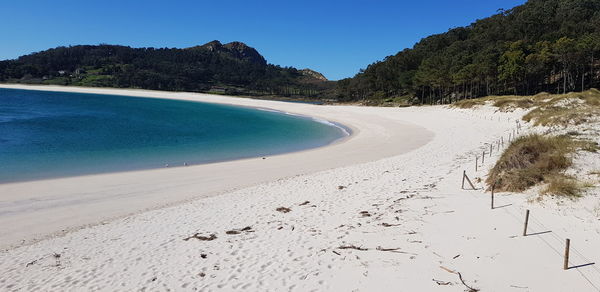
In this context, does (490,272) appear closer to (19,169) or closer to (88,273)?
(88,273)

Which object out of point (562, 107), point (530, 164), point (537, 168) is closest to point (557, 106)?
point (562, 107)

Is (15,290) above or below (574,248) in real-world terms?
below

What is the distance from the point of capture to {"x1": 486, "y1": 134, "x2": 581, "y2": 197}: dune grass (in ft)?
25.5

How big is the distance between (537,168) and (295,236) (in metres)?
7.04

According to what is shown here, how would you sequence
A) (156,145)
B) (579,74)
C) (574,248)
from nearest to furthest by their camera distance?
(574,248) → (156,145) → (579,74)

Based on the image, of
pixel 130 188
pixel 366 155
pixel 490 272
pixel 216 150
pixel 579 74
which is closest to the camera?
pixel 490 272

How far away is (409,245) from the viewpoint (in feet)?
21.0

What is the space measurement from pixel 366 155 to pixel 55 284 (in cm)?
1694

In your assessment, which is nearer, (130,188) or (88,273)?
(88,273)

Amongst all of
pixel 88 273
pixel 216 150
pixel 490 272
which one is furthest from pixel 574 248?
pixel 216 150

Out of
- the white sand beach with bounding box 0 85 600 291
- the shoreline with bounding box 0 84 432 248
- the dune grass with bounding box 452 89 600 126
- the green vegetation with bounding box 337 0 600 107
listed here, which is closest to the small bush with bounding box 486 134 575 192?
the white sand beach with bounding box 0 85 600 291

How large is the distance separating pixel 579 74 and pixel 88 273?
2782 inches

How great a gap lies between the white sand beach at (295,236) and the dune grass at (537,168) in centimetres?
46

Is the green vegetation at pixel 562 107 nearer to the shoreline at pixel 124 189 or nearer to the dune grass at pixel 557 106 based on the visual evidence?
the dune grass at pixel 557 106
